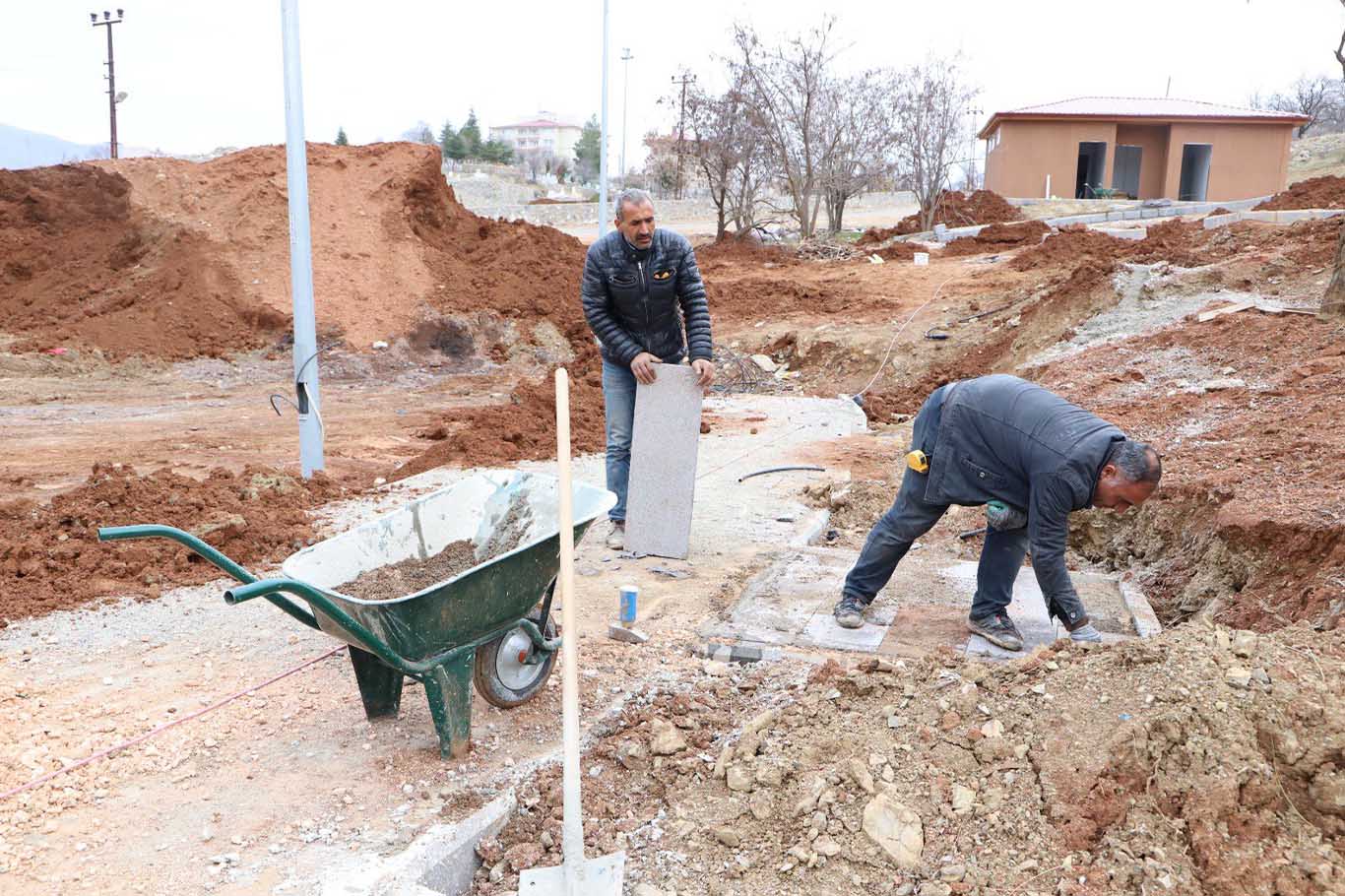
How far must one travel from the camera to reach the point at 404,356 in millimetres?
15141

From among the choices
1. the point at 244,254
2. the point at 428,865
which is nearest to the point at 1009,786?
the point at 428,865

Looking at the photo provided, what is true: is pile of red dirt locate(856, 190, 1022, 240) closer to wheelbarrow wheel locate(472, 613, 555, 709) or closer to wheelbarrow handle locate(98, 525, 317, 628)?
wheelbarrow wheel locate(472, 613, 555, 709)

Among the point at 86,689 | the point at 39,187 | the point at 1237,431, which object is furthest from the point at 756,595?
the point at 39,187

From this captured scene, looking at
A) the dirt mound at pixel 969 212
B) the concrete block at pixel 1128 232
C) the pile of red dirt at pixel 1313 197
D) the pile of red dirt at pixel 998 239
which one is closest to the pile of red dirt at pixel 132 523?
the pile of red dirt at pixel 998 239

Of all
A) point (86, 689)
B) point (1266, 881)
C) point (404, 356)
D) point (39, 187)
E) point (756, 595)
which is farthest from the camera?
point (39, 187)

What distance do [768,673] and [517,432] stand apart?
17.2ft

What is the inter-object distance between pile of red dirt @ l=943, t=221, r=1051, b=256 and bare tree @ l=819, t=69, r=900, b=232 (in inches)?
249

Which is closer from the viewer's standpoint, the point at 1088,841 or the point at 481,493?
the point at 1088,841

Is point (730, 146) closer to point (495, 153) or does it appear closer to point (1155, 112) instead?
point (1155, 112)

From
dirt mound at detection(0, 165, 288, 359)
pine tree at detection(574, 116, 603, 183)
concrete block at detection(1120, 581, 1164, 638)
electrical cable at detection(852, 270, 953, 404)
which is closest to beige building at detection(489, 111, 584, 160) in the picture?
pine tree at detection(574, 116, 603, 183)

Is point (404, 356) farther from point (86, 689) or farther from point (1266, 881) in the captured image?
point (1266, 881)

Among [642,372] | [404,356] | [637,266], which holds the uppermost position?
[637,266]

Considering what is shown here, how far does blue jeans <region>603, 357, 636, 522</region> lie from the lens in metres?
6.01

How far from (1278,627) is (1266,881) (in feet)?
6.97
